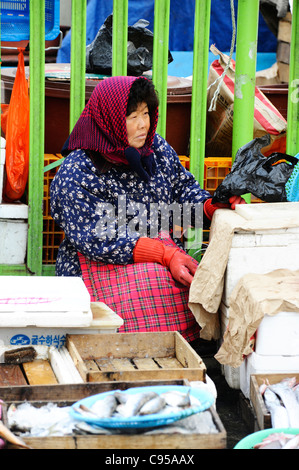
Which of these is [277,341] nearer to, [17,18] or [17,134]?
[17,134]

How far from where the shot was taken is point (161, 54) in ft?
13.5

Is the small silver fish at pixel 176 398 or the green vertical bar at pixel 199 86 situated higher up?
the green vertical bar at pixel 199 86

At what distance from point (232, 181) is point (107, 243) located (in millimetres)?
716

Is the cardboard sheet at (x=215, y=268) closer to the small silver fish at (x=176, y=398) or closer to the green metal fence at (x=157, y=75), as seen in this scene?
the green metal fence at (x=157, y=75)

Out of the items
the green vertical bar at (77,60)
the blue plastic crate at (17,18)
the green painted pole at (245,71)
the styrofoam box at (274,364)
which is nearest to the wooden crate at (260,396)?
the styrofoam box at (274,364)

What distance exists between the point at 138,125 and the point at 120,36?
673 millimetres

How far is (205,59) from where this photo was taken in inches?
164

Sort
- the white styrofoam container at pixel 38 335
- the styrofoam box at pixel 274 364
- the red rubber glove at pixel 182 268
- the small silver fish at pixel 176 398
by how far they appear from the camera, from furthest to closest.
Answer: the red rubber glove at pixel 182 268, the styrofoam box at pixel 274 364, the white styrofoam container at pixel 38 335, the small silver fish at pixel 176 398

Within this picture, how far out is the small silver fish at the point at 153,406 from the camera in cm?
200

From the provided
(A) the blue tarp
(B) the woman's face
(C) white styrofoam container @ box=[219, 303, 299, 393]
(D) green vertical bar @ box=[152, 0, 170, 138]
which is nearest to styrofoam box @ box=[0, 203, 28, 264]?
(B) the woman's face

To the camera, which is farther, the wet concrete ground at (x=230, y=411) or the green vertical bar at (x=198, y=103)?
the green vertical bar at (x=198, y=103)

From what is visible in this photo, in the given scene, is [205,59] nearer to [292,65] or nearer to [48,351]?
[292,65]

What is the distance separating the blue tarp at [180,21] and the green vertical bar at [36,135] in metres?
3.93
